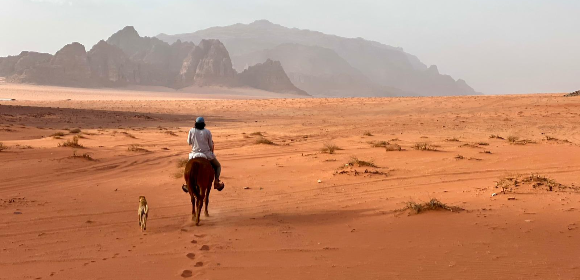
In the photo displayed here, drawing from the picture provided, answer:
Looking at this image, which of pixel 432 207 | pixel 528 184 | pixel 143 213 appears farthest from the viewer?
pixel 528 184

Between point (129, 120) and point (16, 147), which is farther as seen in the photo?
point (129, 120)

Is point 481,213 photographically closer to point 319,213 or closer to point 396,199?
point 396,199

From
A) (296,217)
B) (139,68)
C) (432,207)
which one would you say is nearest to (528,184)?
(432,207)

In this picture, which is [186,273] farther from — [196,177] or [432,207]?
[432,207]

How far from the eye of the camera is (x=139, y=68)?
152 meters

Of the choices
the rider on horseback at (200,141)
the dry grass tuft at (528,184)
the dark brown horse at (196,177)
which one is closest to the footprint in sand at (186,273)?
the dark brown horse at (196,177)

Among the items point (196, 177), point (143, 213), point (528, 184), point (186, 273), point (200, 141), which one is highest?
point (200, 141)

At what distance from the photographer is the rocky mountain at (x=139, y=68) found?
129 metres

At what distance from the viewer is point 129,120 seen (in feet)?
98.7

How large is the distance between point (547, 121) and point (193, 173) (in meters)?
24.8

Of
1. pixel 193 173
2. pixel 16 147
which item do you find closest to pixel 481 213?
pixel 193 173

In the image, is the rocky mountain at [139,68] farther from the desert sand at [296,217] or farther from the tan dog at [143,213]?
the tan dog at [143,213]

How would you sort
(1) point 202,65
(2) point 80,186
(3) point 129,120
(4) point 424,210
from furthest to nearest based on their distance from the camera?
(1) point 202,65 → (3) point 129,120 → (2) point 80,186 → (4) point 424,210

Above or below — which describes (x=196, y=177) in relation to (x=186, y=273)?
above
